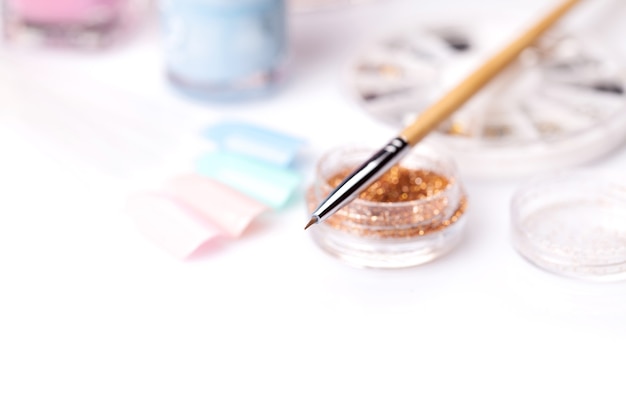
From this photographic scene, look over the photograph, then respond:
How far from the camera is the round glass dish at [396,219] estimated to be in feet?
2.03

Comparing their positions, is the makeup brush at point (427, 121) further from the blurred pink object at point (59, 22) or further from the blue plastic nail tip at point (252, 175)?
the blurred pink object at point (59, 22)

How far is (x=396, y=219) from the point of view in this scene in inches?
24.4

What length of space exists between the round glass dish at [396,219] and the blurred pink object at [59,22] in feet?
1.03

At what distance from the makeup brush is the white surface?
6cm

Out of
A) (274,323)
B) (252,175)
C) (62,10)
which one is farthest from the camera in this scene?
(62,10)

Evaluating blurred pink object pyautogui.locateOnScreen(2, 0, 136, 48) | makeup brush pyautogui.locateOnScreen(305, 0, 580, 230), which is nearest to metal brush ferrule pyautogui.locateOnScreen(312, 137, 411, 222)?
makeup brush pyautogui.locateOnScreen(305, 0, 580, 230)

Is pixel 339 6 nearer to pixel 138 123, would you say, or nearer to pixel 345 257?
pixel 138 123

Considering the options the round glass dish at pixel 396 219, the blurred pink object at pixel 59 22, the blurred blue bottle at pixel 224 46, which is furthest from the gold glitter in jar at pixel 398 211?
the blurred pink object at pixel 59 22

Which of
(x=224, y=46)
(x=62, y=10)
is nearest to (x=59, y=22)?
(x=62, y=10)

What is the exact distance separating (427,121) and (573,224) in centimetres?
11

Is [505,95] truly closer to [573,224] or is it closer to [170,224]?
[573,224]

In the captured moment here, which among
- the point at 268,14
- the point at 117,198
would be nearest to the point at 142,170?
the point at 117,198

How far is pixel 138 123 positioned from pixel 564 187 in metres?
0.32

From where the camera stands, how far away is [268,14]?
2.57 ft
